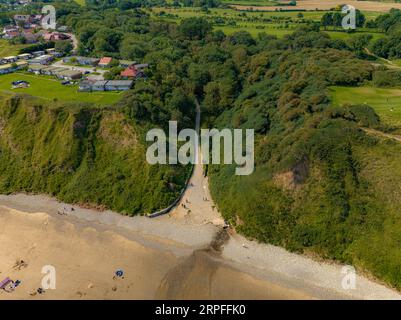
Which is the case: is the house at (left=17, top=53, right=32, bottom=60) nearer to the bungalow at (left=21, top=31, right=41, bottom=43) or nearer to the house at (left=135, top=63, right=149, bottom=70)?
the bungalow at (left=21, top=31, right=41, bottom=43)

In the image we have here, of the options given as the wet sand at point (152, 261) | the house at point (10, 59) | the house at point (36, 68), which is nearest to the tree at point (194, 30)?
the house at point (36, 68)

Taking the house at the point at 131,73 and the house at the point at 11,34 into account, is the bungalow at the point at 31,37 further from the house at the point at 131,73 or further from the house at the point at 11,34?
the house at the point at 131,73

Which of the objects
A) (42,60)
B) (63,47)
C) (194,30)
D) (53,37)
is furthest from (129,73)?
(194,30)

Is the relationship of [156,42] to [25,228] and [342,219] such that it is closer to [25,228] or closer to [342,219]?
[25,228]

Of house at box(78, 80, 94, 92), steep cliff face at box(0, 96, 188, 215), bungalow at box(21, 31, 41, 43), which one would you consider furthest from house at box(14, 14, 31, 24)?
steep cliff face at box(0, 96, 188, 215)
